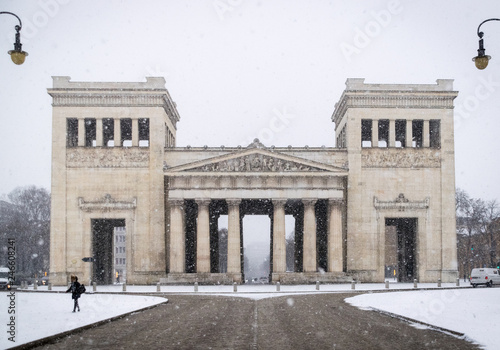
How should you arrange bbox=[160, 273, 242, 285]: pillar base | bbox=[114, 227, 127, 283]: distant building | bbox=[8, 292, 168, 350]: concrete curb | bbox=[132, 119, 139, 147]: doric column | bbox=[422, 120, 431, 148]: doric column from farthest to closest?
bbox=[114, 227, 127, 283]: distant building, bbox=[422, 120, 431, 148]: doric column, bbox=[132, 119, 139, 147]: doric column, bbox=[160, 273, 242, 285]: pillar base, bbox=[8, 292, 168, 350]: concrete curb

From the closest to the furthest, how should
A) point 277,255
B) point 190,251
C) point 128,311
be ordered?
point 128,311 < point 277,255 < point 190,251

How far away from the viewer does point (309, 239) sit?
65188mm

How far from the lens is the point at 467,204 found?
289ft

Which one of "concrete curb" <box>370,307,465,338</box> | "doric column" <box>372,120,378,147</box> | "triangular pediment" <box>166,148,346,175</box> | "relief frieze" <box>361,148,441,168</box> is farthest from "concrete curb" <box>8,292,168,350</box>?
"doric column" <box>372,120,378,147</box>

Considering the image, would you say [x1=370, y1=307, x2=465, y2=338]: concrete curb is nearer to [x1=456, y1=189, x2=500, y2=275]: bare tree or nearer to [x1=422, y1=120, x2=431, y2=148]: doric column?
[x1=422, y1=120, x2=431, y2=148]: doric column

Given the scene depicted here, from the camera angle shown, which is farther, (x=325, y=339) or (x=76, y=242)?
(x=76, y=242)

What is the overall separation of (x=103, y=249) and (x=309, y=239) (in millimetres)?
23687

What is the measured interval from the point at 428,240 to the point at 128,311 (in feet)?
145

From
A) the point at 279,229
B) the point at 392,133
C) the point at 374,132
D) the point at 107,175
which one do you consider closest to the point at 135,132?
the point at 107,175

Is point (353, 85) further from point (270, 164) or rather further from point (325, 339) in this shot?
point (325, 339)

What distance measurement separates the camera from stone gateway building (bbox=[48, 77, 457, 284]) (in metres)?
65.2

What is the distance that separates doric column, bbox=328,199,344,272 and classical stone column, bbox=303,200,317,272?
1.61 m

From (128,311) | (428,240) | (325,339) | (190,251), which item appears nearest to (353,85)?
(428,240)

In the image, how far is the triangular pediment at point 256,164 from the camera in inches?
2564
